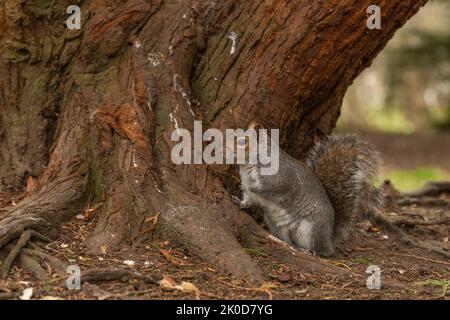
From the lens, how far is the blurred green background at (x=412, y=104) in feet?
34.8

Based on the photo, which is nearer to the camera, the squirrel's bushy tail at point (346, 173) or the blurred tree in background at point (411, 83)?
the squirrel's bushy tail at point (346, 173)

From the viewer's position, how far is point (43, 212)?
353 cm

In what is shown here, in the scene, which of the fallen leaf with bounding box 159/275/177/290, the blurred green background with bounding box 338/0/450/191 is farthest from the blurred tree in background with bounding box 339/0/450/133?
the fallen leaf with bounding box 159/275/177/290

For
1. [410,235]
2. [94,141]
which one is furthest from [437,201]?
[94,141]

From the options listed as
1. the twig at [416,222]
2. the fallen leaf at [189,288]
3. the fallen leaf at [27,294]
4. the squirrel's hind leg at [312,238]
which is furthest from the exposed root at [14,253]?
the twig at [416,222]

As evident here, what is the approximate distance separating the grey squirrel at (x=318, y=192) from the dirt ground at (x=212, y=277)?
18 centimetres

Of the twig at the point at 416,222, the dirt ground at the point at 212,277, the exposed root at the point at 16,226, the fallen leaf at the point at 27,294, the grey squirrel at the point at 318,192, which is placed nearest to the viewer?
the fallen leaf at the point at 27,294

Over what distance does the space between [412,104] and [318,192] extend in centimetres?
1215

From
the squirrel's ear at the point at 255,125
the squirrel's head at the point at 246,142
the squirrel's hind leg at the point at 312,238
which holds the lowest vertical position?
the squirrel's hind leg at the point at 312,238

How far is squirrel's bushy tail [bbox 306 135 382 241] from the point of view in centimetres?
417

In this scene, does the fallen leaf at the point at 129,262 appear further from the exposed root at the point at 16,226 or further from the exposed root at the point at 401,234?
the exposed root at the point at 401,234

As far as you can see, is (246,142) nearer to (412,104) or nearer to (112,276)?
(112,276)

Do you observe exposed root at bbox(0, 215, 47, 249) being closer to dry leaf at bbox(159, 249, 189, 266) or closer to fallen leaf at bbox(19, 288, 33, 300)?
fallen leaf at bbox(19, 288, 33, 300)

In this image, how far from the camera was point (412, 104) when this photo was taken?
15.6 m
